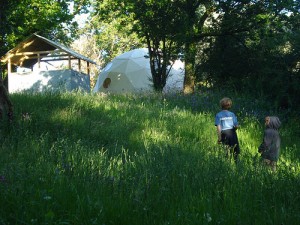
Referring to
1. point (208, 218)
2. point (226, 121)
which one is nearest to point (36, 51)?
point (226, 121)

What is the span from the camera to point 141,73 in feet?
111

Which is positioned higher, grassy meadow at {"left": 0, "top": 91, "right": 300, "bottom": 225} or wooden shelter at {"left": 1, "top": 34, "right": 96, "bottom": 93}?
wooden shelter at {"left": 1, "top": 34, "right": 96, "bottom": 93}

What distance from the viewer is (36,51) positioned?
26.9 meters

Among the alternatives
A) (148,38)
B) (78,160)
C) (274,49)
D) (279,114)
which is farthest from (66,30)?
(78,160)

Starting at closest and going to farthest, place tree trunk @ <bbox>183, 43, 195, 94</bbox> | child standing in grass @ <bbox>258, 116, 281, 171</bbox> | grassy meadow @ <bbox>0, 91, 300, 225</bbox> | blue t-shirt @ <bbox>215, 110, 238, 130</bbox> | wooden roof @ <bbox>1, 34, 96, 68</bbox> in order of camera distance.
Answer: grassy meadow @ <bbox>0, 91, 300, 225</bbox>
child standing in grass @ <bbox>258, 116, 281, 171</bbox>
blue t-shirt @ <bbox>215, 110, 238, 130</bbox>
tree trunk @ <bbox>183, 43, 195, 94</bbox>
wooden roof @ <bbox>1, 34, 96, 68</bbox>

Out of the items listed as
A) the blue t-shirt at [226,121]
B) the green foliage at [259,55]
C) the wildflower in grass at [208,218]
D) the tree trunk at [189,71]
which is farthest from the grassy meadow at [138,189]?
the tree trunk at [189,71]

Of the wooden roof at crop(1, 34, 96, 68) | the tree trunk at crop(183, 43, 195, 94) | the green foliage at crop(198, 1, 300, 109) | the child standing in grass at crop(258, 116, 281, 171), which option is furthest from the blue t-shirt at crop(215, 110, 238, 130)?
the wooden roof at crop(1, 34, 96, 68)

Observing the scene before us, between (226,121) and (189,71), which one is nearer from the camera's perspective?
(226,121)

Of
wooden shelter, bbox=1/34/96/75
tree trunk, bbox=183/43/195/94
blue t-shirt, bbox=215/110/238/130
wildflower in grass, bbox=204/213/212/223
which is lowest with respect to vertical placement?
wildflower in grass, bbox=204/213/212/223

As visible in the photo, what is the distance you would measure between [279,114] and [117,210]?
1051 centimetres

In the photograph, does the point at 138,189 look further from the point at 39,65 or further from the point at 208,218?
the point at 39,65

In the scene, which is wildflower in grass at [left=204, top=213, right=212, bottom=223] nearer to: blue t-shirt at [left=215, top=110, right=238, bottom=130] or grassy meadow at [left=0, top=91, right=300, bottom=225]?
grassy meadow at [left=0, top=91, right=300, bottom=225]

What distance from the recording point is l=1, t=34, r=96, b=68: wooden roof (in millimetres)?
25734

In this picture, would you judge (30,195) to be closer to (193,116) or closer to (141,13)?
(193,116)
